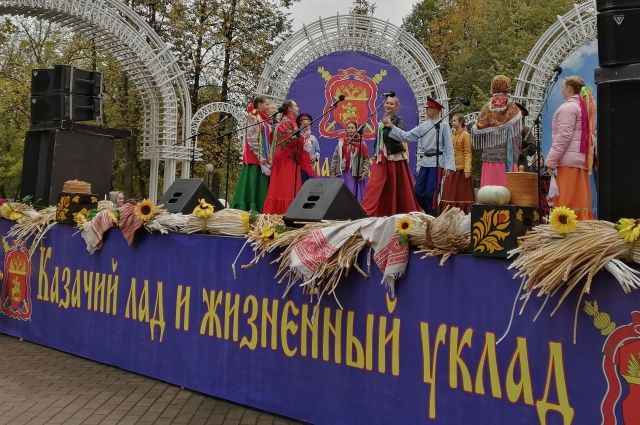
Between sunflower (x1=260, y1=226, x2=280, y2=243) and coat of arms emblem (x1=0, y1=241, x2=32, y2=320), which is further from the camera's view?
coat of arms emblem (x1=0, y1=241, x2=32, y2=320)

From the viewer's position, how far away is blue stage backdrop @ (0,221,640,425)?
2588 millimetres

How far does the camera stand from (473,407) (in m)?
2.94

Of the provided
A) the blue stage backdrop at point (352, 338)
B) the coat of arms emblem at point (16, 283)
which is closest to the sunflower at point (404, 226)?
the blue stage backdrop at point (352, 338)

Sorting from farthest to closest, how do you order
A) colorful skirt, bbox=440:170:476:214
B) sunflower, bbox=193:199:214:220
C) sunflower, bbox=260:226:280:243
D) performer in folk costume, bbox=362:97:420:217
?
colorful skirt, bbox=440:170:476:214
performer in folk costume, bbox=362:97:420:217
sunflower, bbox=193:199:214:220
sunflower, bbox=260:226:280:243

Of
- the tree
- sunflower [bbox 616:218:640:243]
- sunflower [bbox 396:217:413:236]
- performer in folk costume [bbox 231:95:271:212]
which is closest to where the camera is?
sunflower [bbox 616:218:640:243]

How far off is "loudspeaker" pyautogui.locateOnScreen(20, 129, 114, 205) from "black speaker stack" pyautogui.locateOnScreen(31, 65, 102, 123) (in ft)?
0.61

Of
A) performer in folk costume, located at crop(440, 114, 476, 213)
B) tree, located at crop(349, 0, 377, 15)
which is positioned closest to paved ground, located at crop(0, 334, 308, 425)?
performer in folk costume, located at crop(440, 114, 476, 213)

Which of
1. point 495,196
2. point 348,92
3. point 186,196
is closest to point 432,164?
point 186,196

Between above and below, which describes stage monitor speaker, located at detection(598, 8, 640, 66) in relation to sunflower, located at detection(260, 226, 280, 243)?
above

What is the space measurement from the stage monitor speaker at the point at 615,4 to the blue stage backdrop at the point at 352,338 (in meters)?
1.06

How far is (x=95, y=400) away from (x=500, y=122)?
4.34m

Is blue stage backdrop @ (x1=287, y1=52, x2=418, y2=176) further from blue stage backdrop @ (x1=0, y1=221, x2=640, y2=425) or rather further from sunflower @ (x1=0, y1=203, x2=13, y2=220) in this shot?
blue stage backdrop @ (x1=0, y1=221, x2=640, y2=425)

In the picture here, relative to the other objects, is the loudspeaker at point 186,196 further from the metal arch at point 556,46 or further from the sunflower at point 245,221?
the metal arch at point 556,46

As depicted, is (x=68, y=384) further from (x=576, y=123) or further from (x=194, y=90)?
(x=194, y=90)
